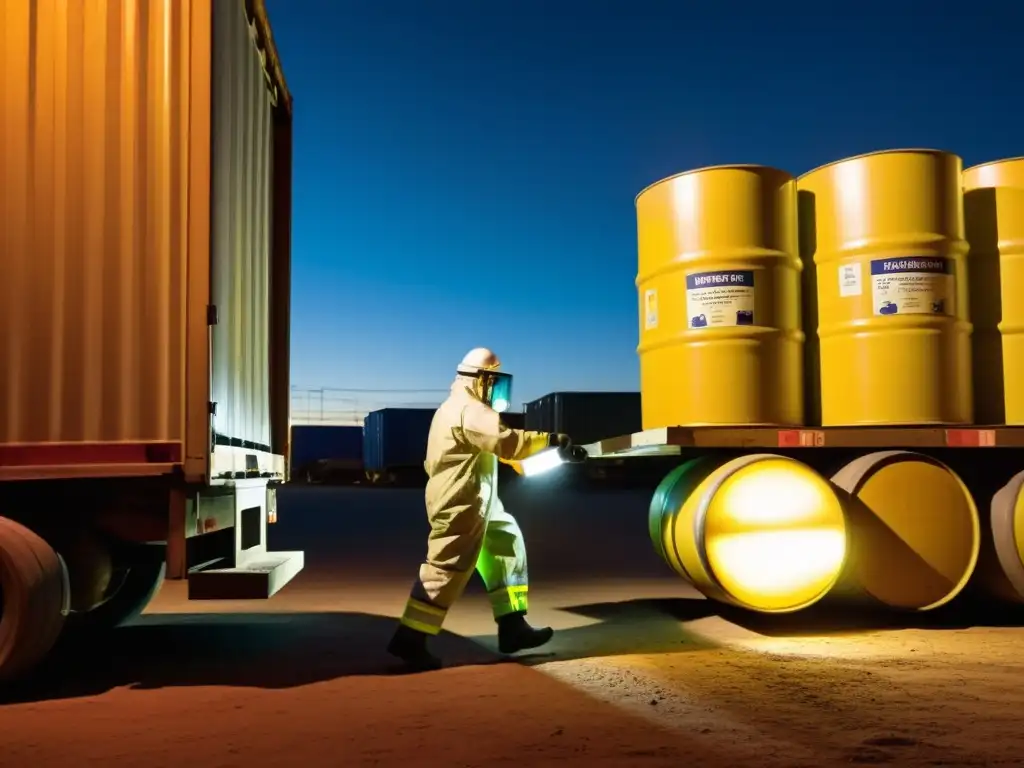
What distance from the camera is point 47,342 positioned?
4730 millimetres

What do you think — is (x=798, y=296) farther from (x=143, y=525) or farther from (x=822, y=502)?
(x=143, y=525)

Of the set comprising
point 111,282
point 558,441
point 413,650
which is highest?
point 111,282

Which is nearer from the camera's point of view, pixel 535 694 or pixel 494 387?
pixel 535 694

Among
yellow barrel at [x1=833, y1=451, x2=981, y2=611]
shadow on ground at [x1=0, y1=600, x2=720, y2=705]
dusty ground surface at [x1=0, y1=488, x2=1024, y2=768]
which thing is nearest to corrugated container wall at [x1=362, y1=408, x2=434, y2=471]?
dusty ground surface at [x1=0, y1=488, x2=1024, y2=768]

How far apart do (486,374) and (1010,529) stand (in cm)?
349

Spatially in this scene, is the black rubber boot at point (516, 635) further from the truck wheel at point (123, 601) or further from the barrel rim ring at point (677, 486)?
the truck wheel at point (123, 601)

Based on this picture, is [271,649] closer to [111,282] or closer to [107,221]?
[111,282]

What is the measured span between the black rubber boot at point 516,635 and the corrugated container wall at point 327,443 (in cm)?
3747

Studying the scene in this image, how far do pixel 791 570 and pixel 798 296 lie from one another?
1790 mm

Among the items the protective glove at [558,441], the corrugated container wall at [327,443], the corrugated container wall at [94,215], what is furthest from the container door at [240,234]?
the corrugated container wall at [327,443]

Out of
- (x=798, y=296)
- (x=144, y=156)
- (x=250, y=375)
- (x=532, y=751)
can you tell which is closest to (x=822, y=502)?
(x=798, y=296)

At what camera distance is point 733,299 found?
620 cm

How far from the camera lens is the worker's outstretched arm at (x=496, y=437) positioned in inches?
200

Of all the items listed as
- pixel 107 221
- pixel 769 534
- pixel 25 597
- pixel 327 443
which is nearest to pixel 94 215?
pixel 107 221
